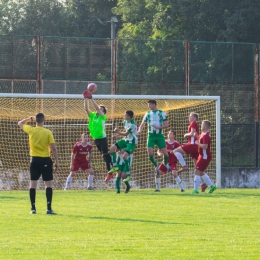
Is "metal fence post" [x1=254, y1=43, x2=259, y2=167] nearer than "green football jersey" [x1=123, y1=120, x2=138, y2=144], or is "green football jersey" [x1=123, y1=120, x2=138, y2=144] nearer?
"green football jersey" [x1=123, y1=120, x2=138, y2=144]

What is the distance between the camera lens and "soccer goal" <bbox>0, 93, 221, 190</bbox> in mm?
23500

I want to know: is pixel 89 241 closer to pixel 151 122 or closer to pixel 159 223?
pixel 159 223

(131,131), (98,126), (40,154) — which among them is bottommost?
(40,154)

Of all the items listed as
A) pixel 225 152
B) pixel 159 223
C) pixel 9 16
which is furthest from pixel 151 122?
pixel 9 16

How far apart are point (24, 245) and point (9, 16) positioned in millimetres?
63182

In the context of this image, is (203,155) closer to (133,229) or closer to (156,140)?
(156,140)

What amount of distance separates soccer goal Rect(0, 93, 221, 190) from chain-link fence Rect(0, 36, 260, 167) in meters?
3.34

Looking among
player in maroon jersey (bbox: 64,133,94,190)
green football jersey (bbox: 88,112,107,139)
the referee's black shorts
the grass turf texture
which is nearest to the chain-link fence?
player in maroon jersey (bbox: 64,133,94,190)

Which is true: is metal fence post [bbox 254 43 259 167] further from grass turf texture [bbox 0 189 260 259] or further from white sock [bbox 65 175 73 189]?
grass turf texture [bbox 0 189 260 259]

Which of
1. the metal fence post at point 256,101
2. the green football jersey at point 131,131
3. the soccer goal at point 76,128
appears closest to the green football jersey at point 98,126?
the green football jersey at point 131,131

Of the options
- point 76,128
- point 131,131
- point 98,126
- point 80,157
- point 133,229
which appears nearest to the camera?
point 133,229

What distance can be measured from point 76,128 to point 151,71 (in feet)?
19.1

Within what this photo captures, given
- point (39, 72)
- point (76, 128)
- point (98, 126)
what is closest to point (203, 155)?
point (98, 126)

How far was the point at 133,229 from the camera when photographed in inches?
449
